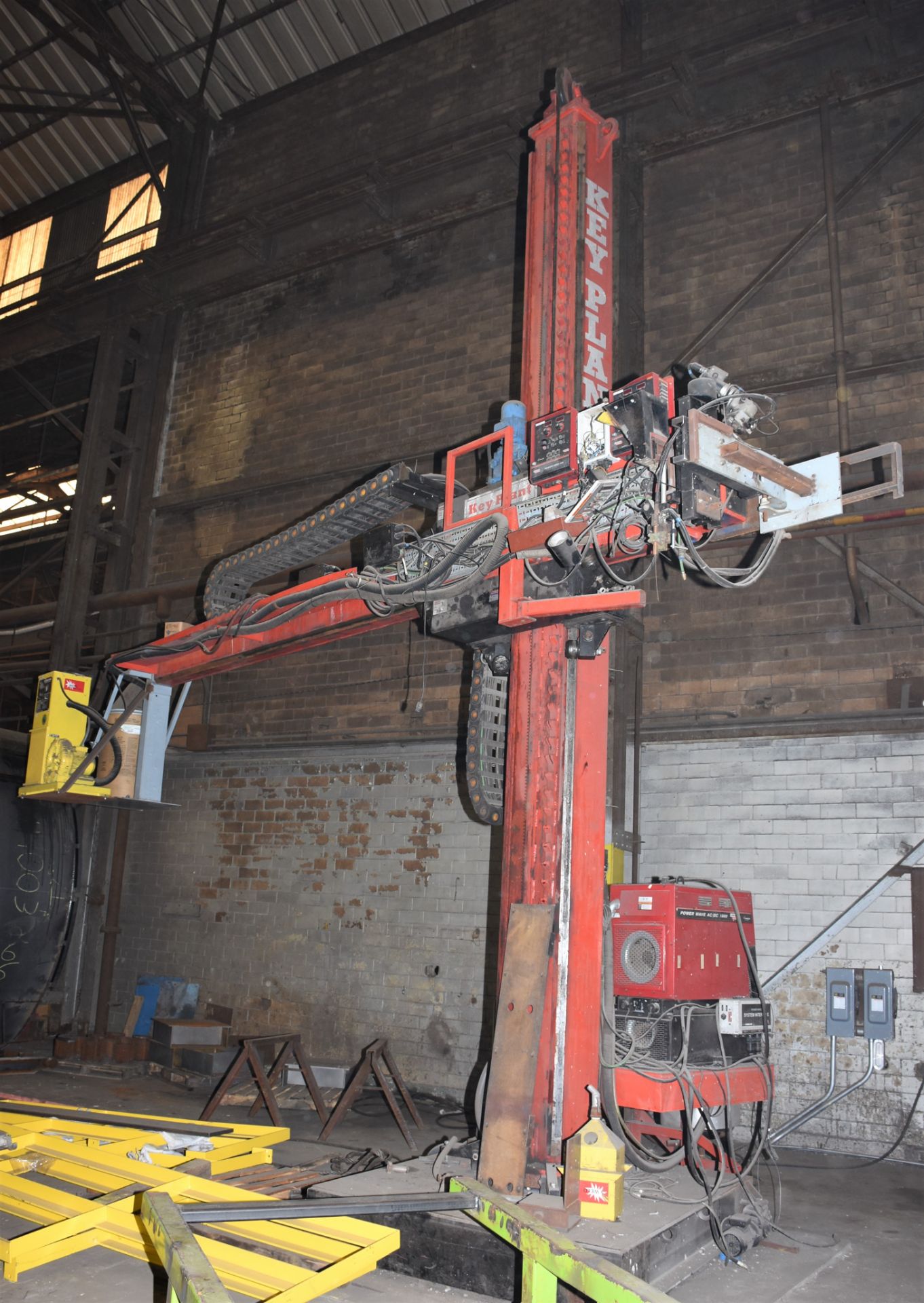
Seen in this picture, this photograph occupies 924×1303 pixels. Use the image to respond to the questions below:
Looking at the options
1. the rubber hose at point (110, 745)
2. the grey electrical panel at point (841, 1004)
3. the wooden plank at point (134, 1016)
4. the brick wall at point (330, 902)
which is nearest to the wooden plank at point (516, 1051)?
the rubber hose at point (110, 745)

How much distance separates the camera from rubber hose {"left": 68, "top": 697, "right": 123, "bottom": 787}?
24.1 feet

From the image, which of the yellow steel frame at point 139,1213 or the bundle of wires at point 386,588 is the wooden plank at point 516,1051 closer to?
the yellow steel frame at point 139,1213

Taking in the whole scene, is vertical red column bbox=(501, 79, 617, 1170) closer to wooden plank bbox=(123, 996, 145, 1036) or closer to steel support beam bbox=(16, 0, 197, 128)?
wooden plank bbox=(123, 996, 145, 1036)

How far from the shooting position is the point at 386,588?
570 centimetres

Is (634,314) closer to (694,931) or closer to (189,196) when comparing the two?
(694,931)

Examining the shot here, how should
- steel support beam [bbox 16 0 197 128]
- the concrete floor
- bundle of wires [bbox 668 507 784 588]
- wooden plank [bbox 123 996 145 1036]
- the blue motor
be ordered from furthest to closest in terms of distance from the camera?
1. steel support beam [bbox 16 0 197 128]
2. wooden plank [bbox 123 996 145 1036]
3. the blue motor
4. the concrete floor
5. bundle of wires [bbox 668 507 784 588]

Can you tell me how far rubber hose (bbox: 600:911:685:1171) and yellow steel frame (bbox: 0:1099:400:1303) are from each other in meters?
1.36

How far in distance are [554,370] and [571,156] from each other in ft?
4.94

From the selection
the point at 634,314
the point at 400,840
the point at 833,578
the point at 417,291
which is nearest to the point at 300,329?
the point at 417,291

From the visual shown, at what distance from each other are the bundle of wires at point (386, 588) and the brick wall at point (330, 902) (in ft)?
12.7

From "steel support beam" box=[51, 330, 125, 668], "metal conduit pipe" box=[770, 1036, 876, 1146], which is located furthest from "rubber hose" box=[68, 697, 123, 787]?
"metal conduit pipe" box=[770, 1036, 876, 1146]

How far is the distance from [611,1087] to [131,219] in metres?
14.9

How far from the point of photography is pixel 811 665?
880 centimetres

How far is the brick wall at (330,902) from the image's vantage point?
9.77m
